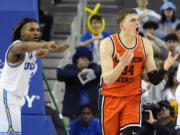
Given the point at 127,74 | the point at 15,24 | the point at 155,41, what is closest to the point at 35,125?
the point at 15,24

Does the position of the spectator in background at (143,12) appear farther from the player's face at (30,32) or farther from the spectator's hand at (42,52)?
the spectator's hand at (42,52)

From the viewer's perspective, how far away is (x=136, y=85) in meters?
6.25

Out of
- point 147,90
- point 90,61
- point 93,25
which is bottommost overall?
point 147,90

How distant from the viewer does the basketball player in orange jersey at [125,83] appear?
6.13m

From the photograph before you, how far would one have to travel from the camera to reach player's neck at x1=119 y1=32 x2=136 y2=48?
6199 millimetres

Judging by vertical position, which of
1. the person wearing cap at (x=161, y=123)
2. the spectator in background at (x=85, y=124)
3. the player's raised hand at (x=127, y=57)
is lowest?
the spectator in background at (x=85, y=124)

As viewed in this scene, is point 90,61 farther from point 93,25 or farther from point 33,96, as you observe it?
point 33,96

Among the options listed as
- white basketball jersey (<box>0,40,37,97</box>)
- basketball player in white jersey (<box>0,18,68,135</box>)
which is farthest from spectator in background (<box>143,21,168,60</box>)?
white basketball jersey (<box>0,40,37,97</box>)

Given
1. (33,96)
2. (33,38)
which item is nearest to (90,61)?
(33,96)

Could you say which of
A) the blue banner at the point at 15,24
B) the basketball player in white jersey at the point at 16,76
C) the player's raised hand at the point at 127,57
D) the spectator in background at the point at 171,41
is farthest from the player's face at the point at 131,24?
the spectator in background at the point at 171,41

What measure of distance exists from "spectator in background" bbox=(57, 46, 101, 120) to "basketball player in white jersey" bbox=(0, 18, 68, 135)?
2207 mm

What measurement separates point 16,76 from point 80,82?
101 inches

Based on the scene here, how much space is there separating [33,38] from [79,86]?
2.47 meters

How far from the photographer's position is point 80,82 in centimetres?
881
